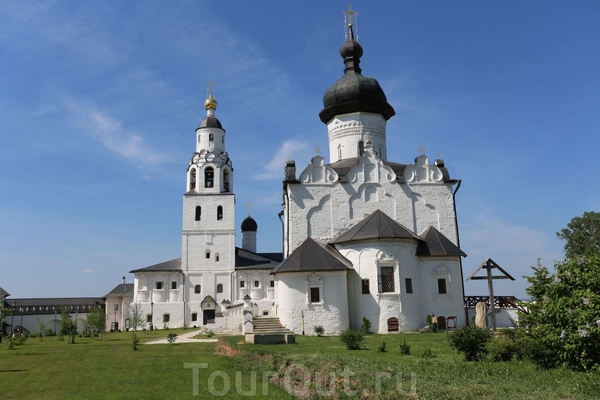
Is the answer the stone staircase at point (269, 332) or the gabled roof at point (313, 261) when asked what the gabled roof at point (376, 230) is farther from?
the stone staircase at point (269, 332)

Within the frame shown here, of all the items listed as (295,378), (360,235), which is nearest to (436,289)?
(360,235)

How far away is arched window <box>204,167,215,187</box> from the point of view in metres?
44.9

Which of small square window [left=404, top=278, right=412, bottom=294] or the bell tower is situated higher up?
the bell tower

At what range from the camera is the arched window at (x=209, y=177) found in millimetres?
44906

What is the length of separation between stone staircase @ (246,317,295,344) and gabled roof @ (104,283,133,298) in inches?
1151

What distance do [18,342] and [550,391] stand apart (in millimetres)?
26405

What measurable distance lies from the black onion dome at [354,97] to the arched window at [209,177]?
15.5 meters

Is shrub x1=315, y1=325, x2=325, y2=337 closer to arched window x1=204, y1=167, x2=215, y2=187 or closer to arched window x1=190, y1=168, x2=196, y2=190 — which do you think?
arched window x1=204, y1=167, x2=215, y2=187

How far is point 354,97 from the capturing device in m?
31.4

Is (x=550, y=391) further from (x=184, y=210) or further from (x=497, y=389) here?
(x=184, y=210)

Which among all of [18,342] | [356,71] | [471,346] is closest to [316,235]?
[356,71]

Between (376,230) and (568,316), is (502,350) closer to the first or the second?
(568,316)

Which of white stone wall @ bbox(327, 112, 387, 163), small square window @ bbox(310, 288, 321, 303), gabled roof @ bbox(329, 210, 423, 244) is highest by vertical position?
white stone wall @ bbox(327, 112, 387, 163)

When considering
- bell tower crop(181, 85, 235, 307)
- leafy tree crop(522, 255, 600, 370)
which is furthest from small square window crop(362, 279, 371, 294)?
bell tower crop(181, 85, 235, 307)
